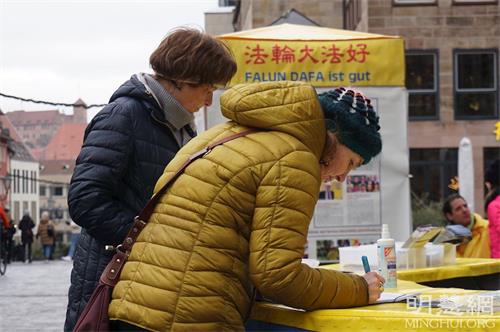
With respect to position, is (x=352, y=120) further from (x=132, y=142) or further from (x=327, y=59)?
(x=327, y=59)

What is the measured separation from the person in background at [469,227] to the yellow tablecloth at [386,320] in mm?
4769

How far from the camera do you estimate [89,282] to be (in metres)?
3.67

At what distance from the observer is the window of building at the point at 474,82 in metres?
31.2

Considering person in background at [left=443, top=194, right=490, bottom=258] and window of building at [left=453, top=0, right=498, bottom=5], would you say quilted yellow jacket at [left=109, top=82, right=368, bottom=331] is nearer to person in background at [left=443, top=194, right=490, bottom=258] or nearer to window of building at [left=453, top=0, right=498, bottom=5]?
person in background at [left=443, top=194, right=490, bottom=258]

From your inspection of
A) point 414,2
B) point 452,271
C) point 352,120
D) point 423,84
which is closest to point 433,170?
point 423,84

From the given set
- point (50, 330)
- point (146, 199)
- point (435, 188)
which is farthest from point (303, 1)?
point (146, 199)

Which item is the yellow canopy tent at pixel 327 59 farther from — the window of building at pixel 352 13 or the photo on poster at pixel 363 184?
the window of building at pixel 352 13

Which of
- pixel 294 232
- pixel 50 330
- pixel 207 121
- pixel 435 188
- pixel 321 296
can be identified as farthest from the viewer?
pixel 435 188

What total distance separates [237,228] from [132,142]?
863 millimetres

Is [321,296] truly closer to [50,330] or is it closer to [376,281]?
[376,281]

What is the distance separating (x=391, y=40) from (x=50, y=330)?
491 centimetres

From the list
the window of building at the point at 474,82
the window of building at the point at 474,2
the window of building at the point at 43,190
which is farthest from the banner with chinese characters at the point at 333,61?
the window of building at the point at 43,190

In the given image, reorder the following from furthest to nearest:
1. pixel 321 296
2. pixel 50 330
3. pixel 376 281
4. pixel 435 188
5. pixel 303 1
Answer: pixel 303 1, pixel 435 188, pixel 50 330, pixel 376 281, pixel 321 296

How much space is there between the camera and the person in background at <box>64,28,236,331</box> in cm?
360
